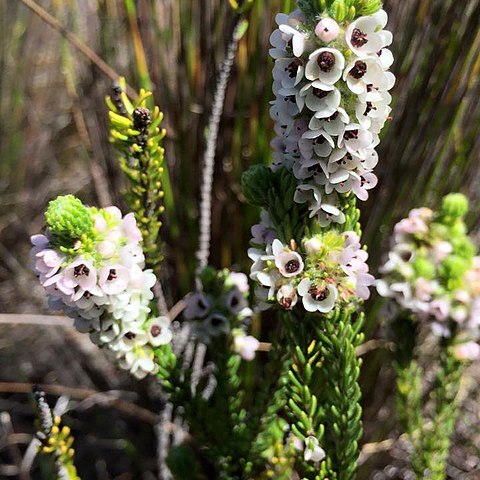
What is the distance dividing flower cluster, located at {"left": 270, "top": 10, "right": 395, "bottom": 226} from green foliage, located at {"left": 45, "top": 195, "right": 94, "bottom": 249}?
0.93ft

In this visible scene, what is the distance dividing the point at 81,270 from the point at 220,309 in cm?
29

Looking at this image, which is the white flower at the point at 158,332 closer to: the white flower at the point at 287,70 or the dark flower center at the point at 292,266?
the dark flower center at the point at 292,266

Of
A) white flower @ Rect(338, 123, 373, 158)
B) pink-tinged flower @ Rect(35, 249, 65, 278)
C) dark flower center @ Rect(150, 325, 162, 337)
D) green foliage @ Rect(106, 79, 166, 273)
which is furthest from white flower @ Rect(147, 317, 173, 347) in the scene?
white flower @ Rect(338, 123, 373, 158)

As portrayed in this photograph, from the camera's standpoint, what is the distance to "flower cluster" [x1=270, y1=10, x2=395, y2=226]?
2.31ft

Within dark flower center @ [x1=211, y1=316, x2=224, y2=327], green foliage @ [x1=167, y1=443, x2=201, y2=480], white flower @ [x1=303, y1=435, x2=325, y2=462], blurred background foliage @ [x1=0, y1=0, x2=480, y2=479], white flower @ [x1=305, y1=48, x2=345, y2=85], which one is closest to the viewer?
white flower @ [x1=305, y1=48, x2=345, y2=85]

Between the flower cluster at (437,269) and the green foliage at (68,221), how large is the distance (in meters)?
0.53

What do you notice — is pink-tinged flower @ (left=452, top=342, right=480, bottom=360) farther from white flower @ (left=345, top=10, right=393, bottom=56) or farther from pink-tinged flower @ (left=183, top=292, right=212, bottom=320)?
white flower @ (left=345, top=10, right=393, bottom=56)

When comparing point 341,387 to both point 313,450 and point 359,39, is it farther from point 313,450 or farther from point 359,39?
point 359,39

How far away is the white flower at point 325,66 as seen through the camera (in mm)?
694

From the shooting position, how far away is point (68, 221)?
79cm

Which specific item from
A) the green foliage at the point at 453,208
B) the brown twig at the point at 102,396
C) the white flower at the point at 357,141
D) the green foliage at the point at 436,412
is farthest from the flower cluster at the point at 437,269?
the brown twig at the point at 102,396

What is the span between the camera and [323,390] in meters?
1.00

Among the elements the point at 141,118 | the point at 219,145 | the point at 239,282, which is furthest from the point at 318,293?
the point at 219,145

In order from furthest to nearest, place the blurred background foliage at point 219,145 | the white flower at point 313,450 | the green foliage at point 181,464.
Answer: the blurred background foliage at point 219,145, the green foliage at point 181,464, the white flower at point 313,450
